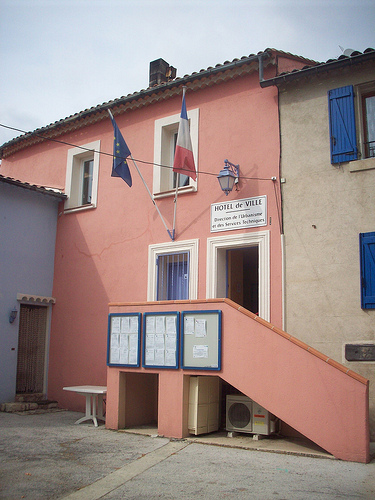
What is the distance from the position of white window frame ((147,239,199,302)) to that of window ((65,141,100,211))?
278 centimetres

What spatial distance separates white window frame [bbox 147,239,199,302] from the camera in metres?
10.1

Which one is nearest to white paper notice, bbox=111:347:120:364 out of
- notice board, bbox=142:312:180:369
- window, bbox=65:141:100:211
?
notice board, bbox=142:312:180:369

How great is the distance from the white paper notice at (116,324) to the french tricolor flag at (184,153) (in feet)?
9.63

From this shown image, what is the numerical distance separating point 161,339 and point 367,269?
3.54m

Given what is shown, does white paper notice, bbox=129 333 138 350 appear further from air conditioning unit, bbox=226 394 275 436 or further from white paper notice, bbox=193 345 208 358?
air conditioning unit, bbox=226 394 275 436

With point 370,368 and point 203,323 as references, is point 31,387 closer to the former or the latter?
point 203,323

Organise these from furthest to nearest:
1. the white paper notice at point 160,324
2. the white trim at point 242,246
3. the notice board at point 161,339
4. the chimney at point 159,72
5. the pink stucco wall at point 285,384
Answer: the chimney at point 159,72
the white trim at point 242,246
the white paper notice at point 160,324
the notice board at point 161,339
the pink stucco wall at point 285,384

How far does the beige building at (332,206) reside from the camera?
26.7 ft

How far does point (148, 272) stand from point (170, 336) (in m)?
2.48

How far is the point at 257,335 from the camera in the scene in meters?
7.61

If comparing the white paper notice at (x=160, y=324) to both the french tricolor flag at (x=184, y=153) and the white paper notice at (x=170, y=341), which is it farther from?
the french tricolor flag at (x=184, y=153)

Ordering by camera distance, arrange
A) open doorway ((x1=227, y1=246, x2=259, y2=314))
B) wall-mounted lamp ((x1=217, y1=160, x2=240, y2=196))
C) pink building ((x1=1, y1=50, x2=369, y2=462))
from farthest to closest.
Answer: open doorway ((x1=227, y1=246, x2=259, y2=314))
wall-mounted lamp ((x1=217, y1=160, x2=240, y2=196))
pink building ((x1=1, y1=50, x2=369, y2=462))

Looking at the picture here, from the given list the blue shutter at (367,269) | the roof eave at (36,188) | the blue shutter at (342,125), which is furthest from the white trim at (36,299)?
the blue shutter at (367,269)

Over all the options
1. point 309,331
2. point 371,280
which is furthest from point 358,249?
point 309,331
